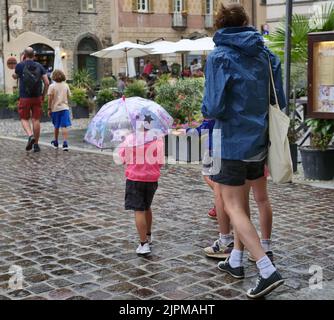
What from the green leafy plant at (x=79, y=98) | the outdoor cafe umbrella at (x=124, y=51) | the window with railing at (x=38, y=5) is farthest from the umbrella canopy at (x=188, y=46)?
the window with railing at (x=38, y=5)

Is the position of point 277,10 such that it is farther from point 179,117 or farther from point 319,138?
point 319,138

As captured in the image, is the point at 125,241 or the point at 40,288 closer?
the point at 40,288

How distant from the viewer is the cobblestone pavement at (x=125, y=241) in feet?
13.6

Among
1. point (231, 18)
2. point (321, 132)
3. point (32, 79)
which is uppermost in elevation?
point (231, 18)

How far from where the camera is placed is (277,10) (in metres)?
19.1

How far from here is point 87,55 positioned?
32094mm

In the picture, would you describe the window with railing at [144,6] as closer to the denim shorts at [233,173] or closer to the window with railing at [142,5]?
the window with railing at [142,5]

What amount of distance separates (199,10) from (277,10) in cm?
1829

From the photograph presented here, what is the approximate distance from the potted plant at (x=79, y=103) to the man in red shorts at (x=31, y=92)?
7292mm

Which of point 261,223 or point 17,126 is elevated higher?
point 261,223

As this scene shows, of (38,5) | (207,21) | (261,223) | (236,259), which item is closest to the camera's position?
(236,259)

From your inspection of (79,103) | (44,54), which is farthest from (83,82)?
(44,54)

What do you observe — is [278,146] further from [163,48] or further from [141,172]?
[163,48]

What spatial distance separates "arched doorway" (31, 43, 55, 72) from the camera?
1172 inches
